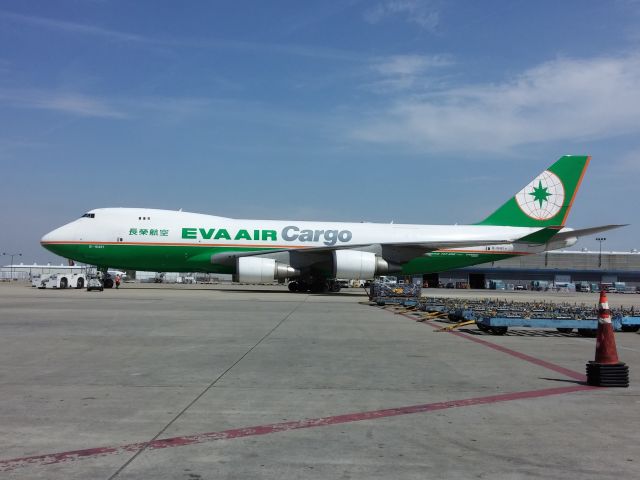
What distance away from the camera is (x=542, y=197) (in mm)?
37219

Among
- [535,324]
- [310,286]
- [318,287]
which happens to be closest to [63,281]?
[310,286]

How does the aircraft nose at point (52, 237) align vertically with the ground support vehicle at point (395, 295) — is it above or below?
above

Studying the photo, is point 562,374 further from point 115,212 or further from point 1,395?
point 115,212

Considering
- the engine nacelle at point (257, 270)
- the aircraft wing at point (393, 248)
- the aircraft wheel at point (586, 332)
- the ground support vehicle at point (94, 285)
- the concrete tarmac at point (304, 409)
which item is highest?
the aircraft wing at point (393, 248)

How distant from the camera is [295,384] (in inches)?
291

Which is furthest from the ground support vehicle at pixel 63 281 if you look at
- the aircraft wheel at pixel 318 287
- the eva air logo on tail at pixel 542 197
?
the eva air logo on tail at pixel 542 197

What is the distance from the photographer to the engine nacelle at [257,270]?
30.8 m

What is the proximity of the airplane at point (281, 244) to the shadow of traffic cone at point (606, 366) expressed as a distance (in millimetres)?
23280

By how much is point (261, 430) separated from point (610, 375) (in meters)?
5.05

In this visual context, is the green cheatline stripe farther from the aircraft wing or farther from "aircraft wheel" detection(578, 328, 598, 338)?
"aircraft wheel" detection(578, 328, 598, 338)

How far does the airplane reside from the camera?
106ft

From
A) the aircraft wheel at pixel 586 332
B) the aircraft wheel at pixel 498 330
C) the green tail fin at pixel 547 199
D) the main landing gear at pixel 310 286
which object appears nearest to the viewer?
the aircraft wheel at pixel 498 330

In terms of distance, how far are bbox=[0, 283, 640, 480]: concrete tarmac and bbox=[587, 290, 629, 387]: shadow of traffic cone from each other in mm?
213

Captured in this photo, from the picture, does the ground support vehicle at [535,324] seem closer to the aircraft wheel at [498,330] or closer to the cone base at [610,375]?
the aircraft wheel at [498,330]
